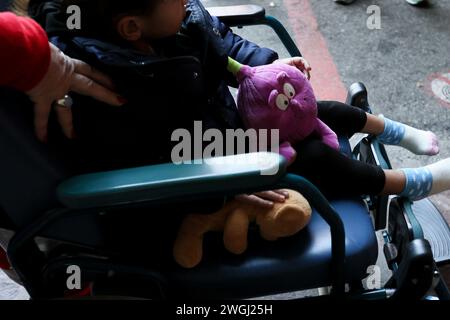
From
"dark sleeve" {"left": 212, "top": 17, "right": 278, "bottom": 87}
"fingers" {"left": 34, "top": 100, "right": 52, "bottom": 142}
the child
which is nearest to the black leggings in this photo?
the child

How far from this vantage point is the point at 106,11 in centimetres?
87

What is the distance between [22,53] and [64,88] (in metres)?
0.09

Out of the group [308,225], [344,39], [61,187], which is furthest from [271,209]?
[344,39]

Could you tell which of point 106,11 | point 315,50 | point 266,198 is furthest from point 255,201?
point 315,50

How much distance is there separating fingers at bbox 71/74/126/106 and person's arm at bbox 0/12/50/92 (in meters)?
0.07

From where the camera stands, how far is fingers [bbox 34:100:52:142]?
0.79 m

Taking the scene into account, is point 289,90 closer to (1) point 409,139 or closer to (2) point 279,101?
(2) point 279,101

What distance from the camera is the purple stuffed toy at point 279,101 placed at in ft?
3.37

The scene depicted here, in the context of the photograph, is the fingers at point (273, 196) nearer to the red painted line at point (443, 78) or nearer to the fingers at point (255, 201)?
the fingers at point (255, 201)

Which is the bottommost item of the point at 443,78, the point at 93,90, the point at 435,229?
the point at 435,229

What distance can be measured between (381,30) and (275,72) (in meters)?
1.28

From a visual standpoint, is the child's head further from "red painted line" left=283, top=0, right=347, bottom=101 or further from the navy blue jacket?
"red painted line" left=283, top=0, right=347, bottom=101

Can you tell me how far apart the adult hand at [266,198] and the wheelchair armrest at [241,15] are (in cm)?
43

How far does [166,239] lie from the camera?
3.24 feet
